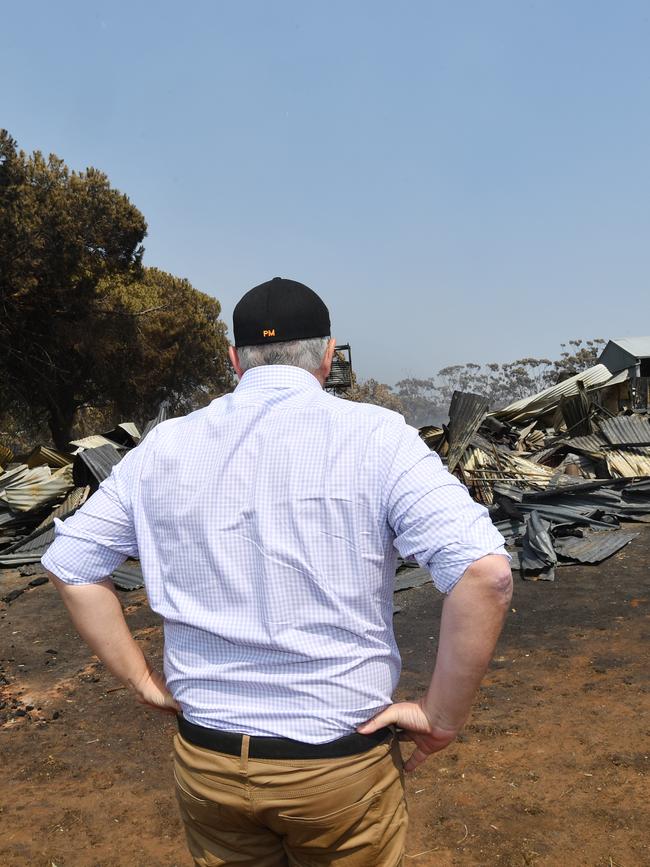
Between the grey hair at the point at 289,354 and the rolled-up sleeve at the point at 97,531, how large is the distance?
1.25 feet

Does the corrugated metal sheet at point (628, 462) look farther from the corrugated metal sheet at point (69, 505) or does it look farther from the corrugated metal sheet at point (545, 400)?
the corrugated metal sheet at point (69, 505)

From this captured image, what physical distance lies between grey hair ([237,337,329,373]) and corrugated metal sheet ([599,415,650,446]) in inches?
580

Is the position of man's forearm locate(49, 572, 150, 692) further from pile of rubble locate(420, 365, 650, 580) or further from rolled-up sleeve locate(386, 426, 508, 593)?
pile of rubble locate(420, 365, 650, 580)

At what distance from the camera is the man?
1.64m

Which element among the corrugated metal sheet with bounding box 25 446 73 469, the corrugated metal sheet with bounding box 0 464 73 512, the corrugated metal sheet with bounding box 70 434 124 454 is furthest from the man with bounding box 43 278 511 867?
the corrugated metal sheet with bounding box 25 446 73 469

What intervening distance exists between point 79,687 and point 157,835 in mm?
2859

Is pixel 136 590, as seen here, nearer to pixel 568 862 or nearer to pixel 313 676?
pixel 568 862

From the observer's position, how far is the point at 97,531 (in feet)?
6.15

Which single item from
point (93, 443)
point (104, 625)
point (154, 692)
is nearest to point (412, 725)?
point (154, 692)

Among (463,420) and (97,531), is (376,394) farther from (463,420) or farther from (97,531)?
(97,531)

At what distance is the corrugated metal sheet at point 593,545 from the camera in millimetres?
9953

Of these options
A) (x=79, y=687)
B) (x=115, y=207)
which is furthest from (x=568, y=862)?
(x=115, y=207)

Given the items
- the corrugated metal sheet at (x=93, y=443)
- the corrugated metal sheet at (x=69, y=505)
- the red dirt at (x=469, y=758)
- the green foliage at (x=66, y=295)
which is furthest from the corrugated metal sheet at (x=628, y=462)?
the green foliage at (x=66, y=295)

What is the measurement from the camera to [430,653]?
7051 mm
